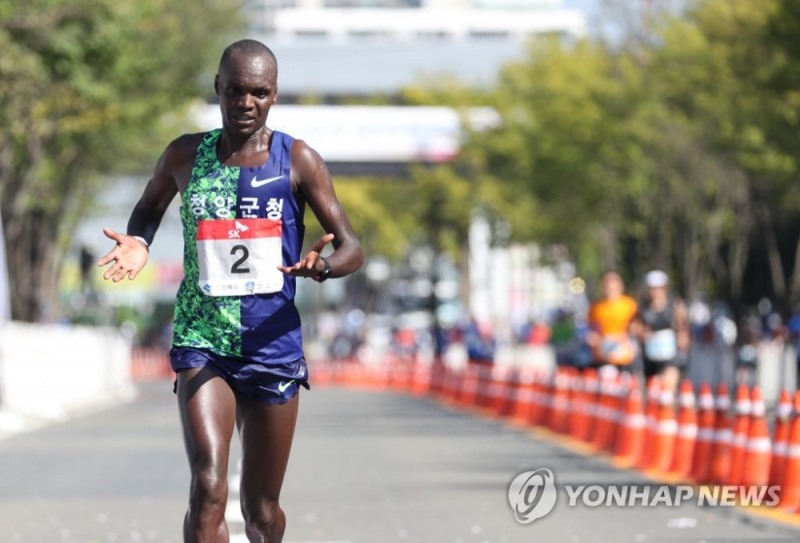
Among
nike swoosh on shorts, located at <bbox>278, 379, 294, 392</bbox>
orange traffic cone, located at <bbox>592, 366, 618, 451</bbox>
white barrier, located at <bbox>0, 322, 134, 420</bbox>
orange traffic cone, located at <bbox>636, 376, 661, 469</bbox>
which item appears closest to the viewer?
nike swoosh on shorts, located at <bbox>278, 379, 294, 392</bbox>

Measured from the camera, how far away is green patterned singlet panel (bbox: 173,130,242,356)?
7895 millimetres

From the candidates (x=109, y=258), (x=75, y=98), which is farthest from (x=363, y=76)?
(x=109, y=258)

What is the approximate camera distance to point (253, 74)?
25.8 feet

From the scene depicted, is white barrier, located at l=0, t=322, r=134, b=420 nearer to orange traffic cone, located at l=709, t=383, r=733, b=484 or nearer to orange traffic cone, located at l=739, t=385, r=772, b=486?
orange traffic cone, located at l=709, t=383, r=733, b=484

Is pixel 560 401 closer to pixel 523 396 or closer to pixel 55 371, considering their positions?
pixel 523 396

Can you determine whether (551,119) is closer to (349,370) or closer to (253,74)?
(349,370)

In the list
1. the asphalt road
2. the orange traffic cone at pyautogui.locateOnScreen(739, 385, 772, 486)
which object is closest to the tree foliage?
the asphalt road

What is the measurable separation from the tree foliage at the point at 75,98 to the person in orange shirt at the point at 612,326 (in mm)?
9560

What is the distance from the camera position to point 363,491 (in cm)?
1644

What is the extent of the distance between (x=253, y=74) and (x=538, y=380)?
69.2ft

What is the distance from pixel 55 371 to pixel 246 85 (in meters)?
28.7

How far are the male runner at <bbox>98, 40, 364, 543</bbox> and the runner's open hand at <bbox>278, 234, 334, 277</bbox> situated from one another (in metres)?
0.27

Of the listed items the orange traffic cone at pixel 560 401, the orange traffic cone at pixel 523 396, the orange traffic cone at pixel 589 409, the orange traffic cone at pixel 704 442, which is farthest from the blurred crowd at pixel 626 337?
the orange traffic cone at pixel 704 442

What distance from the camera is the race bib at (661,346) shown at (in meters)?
21.1
